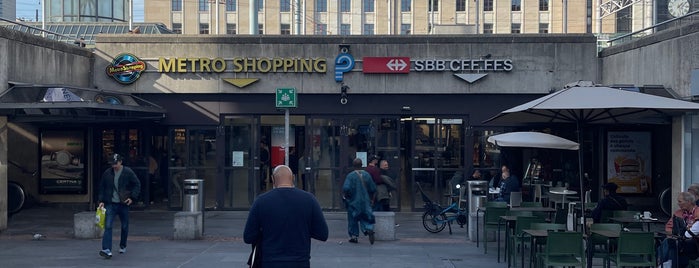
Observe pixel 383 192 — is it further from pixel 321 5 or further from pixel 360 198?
pixel 321 5

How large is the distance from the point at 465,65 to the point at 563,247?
10.8 metres

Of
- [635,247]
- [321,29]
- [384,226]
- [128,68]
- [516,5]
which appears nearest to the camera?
[635,247]

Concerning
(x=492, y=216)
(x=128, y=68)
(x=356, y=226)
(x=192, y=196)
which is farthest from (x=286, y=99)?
(x=128, y=68)

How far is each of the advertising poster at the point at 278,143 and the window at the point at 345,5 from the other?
5403cm

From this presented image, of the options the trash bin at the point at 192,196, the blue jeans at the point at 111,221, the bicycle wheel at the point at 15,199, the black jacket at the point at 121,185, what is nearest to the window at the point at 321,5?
the bicycle wheel at the point at 15,199

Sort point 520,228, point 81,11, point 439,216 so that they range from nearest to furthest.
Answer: point 520,228 < point 439,216 < point 81,11

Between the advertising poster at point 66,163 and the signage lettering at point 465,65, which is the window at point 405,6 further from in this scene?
the advertising poster at point 66,163

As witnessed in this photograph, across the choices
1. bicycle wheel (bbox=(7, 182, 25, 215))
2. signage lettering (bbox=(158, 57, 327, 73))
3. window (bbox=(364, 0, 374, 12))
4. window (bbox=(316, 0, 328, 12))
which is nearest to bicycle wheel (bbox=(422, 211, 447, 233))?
signage lettering (bbox=(158, 57, 327, 73))

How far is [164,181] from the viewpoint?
2142cm

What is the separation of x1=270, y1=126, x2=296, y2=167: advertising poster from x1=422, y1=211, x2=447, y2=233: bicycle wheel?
19.5 ft

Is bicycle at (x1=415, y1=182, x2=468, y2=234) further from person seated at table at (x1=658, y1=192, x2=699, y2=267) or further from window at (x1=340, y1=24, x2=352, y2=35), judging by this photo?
window at (x1=340, y1=24, x2=352, y2=35)

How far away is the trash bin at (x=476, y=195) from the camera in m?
15.3

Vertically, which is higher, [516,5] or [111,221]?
[516,5]

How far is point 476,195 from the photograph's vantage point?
15.4 metres
